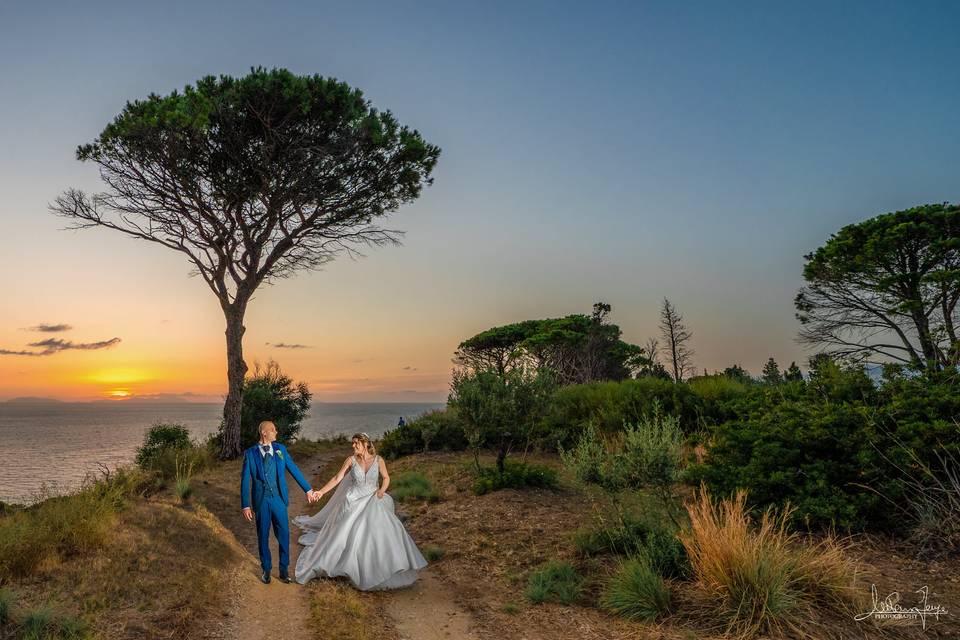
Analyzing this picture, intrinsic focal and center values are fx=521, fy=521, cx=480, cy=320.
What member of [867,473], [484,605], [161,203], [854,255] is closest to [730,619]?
[484,605]

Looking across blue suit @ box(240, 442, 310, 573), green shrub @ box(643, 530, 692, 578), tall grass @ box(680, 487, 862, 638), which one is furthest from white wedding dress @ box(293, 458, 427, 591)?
tall grass @ box(680, 487, 862, 638)

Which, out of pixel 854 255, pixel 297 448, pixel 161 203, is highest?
pixel 161 203

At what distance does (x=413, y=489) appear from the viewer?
38.2 ft

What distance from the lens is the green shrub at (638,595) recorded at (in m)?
5.20

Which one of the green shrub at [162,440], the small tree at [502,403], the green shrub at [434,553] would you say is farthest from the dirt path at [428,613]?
the green shrub at [162,440]

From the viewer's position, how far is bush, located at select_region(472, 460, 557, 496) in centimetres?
1103

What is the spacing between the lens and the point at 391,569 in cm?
653

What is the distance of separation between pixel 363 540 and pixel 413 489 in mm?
5061

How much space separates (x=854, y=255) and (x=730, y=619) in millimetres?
29155

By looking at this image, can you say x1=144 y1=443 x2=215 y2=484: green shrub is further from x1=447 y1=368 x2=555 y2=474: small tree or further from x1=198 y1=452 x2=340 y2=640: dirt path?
x1=447 y1=368 x2=555 y2=474: small tree

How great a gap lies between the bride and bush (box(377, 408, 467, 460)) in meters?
11.0

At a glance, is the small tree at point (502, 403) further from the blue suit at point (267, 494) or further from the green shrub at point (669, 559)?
the green shrub at point (669, 559)

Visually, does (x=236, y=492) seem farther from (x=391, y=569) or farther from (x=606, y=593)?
(x=606, y=593)

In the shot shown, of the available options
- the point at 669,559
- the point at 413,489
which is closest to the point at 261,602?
the point at 669,559
